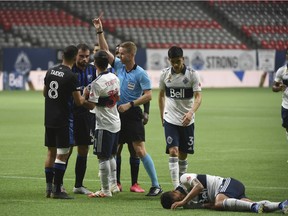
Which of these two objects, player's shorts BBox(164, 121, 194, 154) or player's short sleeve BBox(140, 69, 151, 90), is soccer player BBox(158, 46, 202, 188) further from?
player's short sleeve BBox(140, 69, 151, 90)

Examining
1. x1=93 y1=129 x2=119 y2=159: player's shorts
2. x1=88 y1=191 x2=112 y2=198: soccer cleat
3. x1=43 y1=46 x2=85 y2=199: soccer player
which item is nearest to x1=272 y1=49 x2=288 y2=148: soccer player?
x1=93 y1=129 x2=119 y2=159: player's shorts

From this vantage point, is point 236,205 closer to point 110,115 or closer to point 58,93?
point 110,115

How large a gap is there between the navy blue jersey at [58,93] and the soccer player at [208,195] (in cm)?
208

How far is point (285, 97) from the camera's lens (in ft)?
55.2

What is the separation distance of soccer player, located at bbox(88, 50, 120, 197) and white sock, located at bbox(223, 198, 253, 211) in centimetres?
202

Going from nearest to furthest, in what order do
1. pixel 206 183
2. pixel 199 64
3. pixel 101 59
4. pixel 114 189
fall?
pixel 206 183
pixel 101 59
pixel 114 189
pixel 199 64

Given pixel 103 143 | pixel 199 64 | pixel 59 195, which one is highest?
pixel 103 143

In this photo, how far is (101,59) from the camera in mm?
11398

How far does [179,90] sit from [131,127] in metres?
0.87

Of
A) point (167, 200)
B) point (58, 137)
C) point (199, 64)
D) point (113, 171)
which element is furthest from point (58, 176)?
point (199, 64)

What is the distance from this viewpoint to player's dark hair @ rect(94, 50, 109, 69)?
11.4 metres

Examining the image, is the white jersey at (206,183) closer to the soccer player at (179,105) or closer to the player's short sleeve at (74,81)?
the soccer player at (179,105)

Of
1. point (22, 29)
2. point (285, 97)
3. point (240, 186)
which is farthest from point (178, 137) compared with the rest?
point (22, 29)

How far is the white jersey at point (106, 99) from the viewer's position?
11.4m
